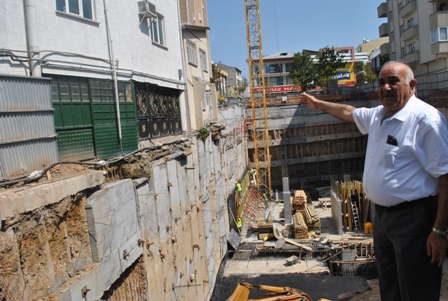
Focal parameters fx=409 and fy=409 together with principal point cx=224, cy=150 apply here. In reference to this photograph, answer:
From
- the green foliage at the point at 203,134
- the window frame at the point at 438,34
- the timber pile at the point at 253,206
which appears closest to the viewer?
the green foliage at the point at 203,134

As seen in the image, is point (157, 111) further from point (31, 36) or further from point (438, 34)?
point (438, 34)

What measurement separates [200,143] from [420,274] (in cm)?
988

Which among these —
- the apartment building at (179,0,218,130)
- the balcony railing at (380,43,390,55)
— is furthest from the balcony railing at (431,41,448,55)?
the apartment building at (179,0,218,130)

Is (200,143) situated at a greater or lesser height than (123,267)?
greater

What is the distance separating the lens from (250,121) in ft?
105

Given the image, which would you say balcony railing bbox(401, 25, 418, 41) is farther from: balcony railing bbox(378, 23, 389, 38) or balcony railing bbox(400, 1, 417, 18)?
balcony railing bbox(378, 23, 389, 38)

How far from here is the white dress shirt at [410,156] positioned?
3.10 meters

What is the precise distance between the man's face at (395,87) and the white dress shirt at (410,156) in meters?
0.06

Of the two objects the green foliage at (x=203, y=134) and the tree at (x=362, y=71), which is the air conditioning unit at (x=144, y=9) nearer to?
the green foliage at (x=203, y=134)

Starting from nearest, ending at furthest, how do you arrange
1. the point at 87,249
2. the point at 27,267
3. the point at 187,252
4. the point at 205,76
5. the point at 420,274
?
1. the point at 420,274
2. the point at 27,267
3. the point at 87,249
4. the point at 187,252
5. the point at 205,76

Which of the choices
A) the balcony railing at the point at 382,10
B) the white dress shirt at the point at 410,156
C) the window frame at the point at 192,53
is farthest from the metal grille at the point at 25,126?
the balcony railing at the point at 382,10

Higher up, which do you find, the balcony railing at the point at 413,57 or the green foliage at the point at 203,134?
the balcony railing at the point at 413,57

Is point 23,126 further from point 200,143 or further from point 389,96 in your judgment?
point 200,143

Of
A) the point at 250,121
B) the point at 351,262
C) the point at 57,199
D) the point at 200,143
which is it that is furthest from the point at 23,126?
the point at 250,121
